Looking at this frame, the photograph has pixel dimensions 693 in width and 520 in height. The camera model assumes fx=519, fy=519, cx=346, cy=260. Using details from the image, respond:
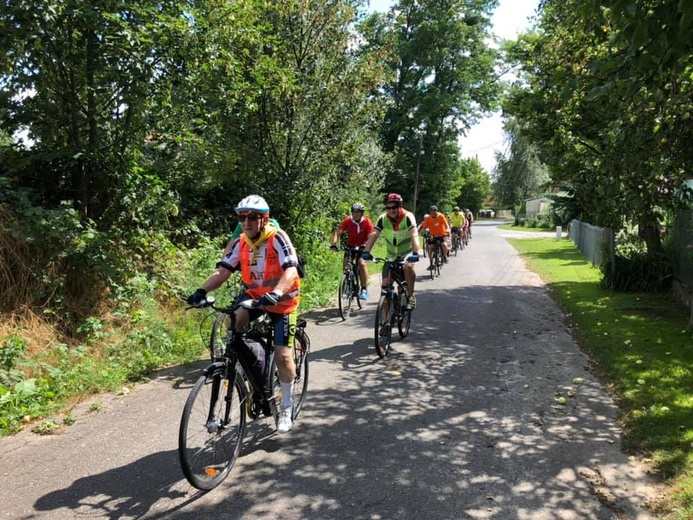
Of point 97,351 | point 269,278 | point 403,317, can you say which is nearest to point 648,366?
point 403,317

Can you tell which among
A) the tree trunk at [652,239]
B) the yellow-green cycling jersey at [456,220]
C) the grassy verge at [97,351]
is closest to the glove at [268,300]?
the grassy verge at [97,351]

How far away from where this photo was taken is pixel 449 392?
5.62 metres

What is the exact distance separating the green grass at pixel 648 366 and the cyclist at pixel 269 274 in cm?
283

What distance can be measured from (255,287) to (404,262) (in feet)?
11.3

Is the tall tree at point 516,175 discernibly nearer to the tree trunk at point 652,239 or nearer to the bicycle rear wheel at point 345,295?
the tree trunk at point 652,239

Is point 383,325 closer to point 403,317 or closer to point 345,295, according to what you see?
point 403,317

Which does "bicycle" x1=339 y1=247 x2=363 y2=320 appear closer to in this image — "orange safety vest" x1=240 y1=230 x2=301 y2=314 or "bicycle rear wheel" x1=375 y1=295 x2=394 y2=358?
"bicycle rear wheel" x1=375 y1=295 x2=394 y2=358

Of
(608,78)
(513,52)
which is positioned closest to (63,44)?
(608,78)

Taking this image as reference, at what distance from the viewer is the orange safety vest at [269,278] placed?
14.1 feet

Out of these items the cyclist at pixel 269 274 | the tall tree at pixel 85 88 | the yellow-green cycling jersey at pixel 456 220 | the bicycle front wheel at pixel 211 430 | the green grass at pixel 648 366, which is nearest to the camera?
the bicycle front wheel at pixel 211 430

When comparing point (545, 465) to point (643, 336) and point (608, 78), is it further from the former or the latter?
point (643, 336)

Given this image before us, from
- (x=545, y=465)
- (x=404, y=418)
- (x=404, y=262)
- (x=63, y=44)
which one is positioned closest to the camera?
(x=545, y=465)

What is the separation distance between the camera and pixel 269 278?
14.6 feet

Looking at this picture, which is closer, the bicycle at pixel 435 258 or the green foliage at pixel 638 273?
the green foliage at pixel 638 273
